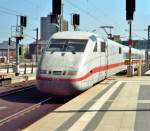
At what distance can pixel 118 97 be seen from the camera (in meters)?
19.1

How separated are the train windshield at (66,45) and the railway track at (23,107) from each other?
2.37 meters

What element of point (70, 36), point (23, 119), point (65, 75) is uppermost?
point (70, 36)

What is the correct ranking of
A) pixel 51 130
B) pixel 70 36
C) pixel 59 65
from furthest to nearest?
1. pixel 70 36
2. pixel 59 65
3. pixel 51 130

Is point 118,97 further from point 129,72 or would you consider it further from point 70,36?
point 129,72

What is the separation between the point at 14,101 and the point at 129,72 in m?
17.9

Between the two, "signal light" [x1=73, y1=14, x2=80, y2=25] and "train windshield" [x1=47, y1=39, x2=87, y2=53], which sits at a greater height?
"signal light" [x1=73, y1=14, x2=80, y2=25]

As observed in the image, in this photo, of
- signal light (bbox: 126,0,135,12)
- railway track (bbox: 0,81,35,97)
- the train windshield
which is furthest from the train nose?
signal light (bbox: 126,0,135,12)

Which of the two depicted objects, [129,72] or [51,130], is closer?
[51,130]

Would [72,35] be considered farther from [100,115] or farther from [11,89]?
[100,115]

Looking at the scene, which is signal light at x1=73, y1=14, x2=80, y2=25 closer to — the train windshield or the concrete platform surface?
the train windshield

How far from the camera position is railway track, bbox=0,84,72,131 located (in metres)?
14.5

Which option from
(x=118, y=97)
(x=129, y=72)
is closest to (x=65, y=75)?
(x=118, y=97)

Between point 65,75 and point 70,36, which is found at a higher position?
point 70,36

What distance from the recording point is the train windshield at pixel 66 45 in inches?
861
